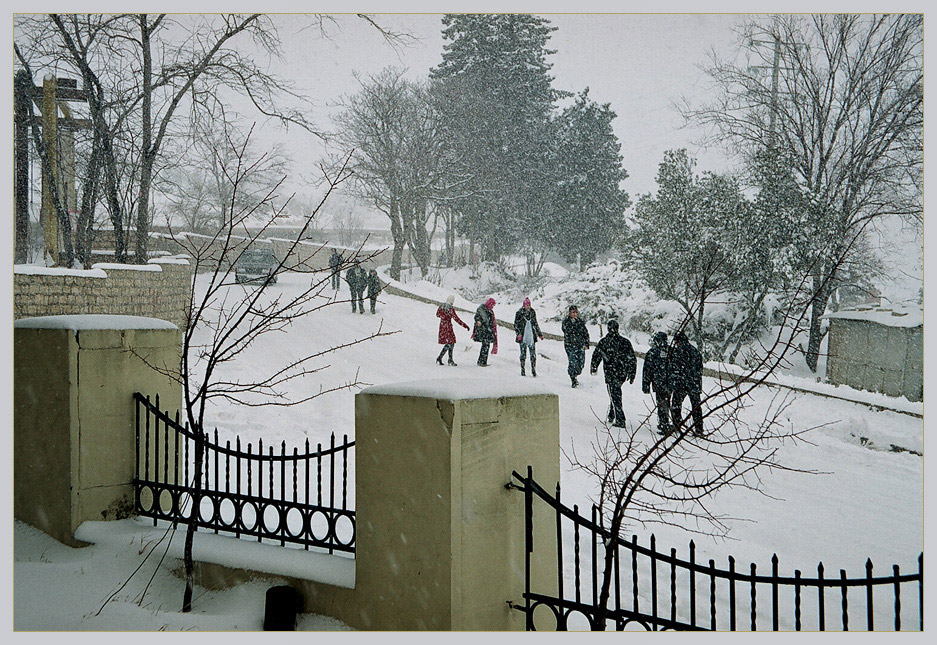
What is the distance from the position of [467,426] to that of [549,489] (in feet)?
2.05

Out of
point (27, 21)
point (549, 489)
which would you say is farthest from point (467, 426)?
point (27, 21)

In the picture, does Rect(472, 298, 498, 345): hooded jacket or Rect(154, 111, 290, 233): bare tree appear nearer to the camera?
Rect(154, 111, 290, 233): bare tree

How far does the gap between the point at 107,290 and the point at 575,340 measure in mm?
5734

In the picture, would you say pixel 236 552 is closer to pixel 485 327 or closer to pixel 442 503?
pixel 442 503

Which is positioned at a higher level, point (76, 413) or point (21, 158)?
point (21, 158)

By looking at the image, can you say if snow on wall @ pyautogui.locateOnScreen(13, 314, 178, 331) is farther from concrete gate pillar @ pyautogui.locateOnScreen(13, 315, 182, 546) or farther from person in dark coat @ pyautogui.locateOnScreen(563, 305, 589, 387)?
person in dark coat @ pyautogui.locateOnScreen(563, 305, 589, 387)

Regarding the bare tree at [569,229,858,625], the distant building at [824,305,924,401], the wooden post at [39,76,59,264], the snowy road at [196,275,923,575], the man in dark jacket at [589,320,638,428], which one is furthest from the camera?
the distant building at [824,305,924,401]

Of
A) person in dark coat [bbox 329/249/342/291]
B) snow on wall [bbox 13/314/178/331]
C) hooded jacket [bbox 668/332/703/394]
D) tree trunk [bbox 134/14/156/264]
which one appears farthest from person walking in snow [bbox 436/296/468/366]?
snow on wall [bbox 13/314/178/331]

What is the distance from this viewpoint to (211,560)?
9.80ft

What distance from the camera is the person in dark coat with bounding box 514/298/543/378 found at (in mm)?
8930

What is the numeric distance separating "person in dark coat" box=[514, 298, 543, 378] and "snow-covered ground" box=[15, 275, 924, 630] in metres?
0.30

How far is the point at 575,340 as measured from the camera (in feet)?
27.8

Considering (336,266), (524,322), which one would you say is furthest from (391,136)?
(336,266)

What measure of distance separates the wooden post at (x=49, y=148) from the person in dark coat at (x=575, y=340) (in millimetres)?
6394
